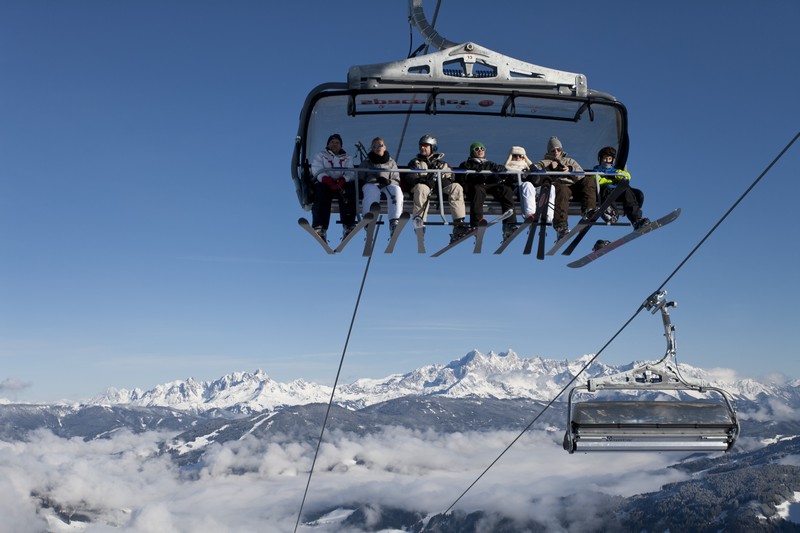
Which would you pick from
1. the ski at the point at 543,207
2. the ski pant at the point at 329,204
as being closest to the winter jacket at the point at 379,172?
the ski pant at the point at 329,204

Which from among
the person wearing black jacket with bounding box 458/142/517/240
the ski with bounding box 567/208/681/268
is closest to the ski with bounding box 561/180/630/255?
the ski with bounding box 567/208/681/268

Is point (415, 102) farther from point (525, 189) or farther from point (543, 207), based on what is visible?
point (543, 207)

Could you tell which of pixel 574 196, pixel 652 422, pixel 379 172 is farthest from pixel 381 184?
pixel 652 422

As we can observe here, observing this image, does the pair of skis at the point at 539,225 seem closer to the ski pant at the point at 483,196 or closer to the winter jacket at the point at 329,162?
the ski pant at the point at 483,196

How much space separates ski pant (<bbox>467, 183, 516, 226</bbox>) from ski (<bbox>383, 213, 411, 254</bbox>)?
4.57 ft

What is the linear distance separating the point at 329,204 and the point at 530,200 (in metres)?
3.90

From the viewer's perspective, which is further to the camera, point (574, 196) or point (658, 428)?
point (574, 196)

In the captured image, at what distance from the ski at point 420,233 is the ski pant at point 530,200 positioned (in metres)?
1.98

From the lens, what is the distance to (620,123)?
14641mm

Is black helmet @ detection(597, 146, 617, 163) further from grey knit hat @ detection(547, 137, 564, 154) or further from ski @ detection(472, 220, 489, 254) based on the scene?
ski @ detection(472, 220, 489, 254)

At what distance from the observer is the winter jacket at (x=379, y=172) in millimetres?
13766

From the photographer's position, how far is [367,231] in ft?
46.4

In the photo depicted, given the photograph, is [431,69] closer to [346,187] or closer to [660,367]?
[346,187]

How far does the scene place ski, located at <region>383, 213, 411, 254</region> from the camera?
523 inches
